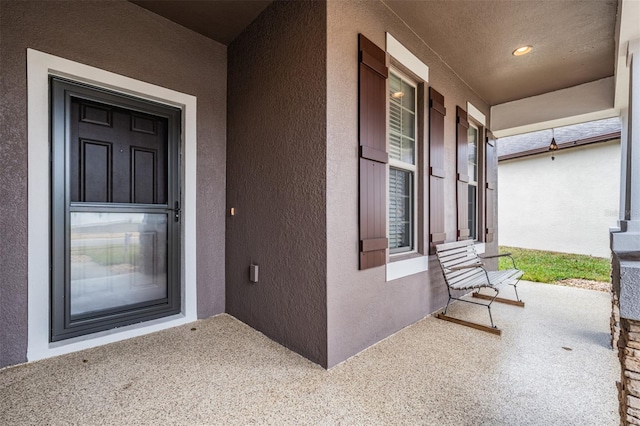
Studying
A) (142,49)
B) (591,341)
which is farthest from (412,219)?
(142,49)

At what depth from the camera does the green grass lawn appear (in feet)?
16.1

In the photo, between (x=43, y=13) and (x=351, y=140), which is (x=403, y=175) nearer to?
(x=351, y=140)

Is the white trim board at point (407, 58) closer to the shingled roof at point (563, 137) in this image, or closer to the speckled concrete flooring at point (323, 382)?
the speckled concrete flooring at point (323, 382)

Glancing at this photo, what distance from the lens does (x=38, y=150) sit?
216cm

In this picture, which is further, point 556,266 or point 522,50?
point 556,266

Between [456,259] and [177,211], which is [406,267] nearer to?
[456,259]

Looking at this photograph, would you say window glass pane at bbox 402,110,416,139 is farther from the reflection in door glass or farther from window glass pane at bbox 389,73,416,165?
the reflection in door glass

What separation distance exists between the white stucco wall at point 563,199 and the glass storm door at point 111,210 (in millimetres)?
7121

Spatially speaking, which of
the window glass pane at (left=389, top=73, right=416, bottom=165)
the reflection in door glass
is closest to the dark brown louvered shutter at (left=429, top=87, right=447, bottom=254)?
the window glass pane at (left=389, top=73, right=416, bottom=165)

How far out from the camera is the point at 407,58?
2.82 meters

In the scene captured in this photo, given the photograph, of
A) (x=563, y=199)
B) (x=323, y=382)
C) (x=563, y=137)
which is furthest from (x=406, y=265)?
(x=563, y=199)

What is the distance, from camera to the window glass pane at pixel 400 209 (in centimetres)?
288

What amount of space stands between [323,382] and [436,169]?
93.8 inches

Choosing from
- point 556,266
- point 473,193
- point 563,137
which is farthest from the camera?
point 563,137
